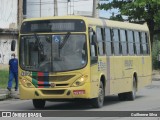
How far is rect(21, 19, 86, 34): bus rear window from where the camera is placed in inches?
738

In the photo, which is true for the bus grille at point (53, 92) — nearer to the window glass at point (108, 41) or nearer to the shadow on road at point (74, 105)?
the shadow on road at point (74, 105)

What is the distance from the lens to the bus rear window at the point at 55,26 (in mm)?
18750

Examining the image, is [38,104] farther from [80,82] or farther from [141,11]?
[141,11]

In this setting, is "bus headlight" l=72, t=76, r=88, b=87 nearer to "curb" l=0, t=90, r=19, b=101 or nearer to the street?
the street

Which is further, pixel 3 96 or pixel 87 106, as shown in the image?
pixel 3 96

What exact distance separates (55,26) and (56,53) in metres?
0.88

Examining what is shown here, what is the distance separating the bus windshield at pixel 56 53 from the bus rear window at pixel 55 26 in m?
0.18

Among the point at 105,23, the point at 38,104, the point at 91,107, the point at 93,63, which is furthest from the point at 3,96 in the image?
the point at 93,63

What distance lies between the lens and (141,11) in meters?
43.2

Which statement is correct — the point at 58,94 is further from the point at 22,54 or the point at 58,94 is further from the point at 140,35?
the point at 140,35

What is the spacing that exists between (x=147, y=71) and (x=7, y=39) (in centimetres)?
1956

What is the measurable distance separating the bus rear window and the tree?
2338 centimetres

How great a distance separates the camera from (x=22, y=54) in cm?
1922

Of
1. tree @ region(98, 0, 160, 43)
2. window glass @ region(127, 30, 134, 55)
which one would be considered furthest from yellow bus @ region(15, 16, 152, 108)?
tree @ region(98, 0, 160, 43)
